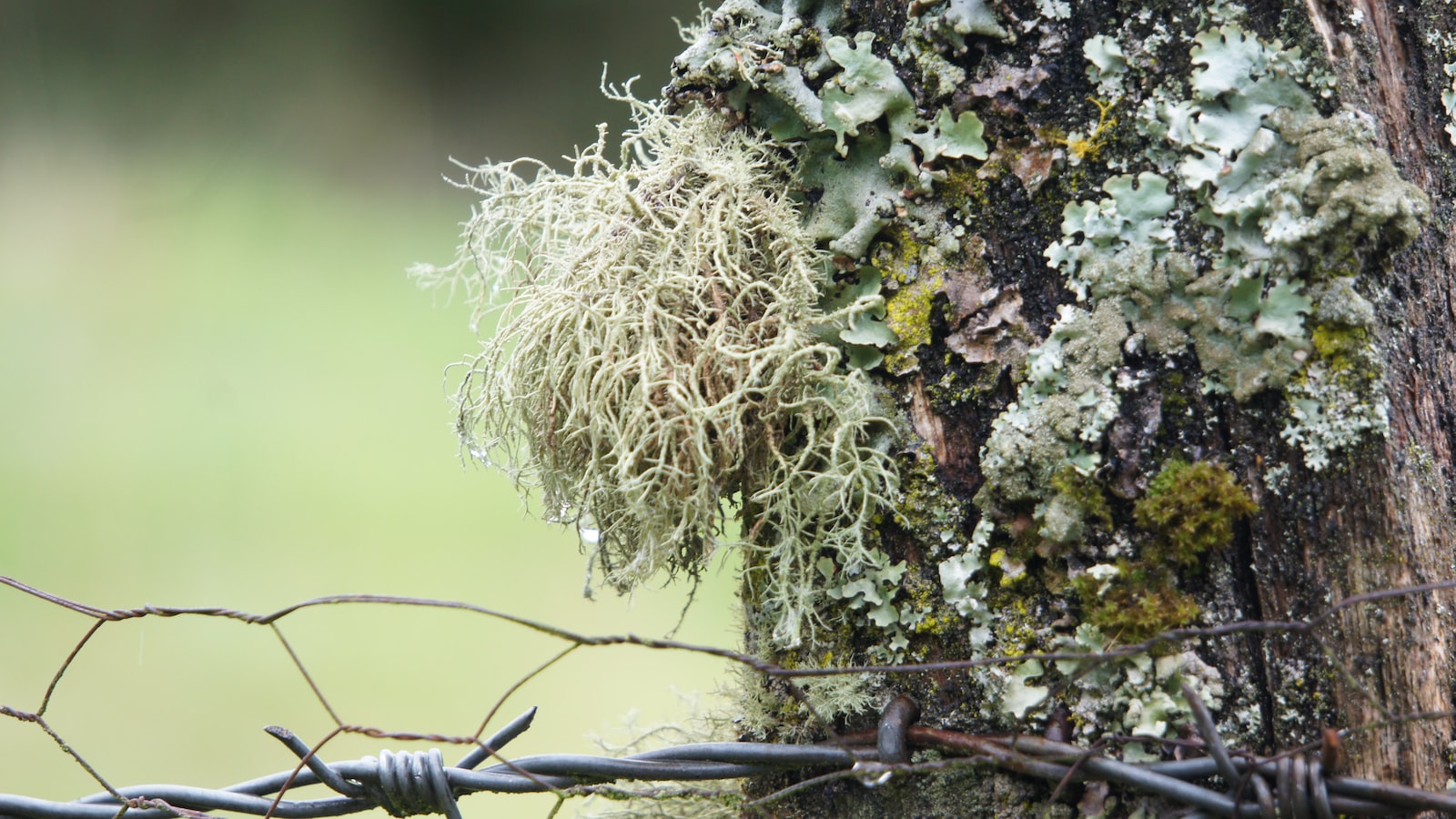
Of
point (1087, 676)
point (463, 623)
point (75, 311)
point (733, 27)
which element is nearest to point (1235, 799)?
point (1087, 676)

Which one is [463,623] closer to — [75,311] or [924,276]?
[75,311]

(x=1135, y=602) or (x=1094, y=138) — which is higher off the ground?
(x=1094, y=138)

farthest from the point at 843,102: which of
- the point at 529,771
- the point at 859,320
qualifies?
the point at 529,771

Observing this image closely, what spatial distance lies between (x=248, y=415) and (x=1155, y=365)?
7.82 ft

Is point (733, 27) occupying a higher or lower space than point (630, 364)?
higher

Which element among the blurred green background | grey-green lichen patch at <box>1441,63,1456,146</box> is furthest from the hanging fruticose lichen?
the blurred green background

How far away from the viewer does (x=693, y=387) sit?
21.8 inches

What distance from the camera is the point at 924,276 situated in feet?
Answer: 1.87

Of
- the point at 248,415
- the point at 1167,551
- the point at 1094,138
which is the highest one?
the point at 248,415

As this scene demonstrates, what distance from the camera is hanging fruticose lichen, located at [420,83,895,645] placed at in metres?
Answer: 0.56

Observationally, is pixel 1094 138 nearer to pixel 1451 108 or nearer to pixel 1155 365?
pixel 1155 365

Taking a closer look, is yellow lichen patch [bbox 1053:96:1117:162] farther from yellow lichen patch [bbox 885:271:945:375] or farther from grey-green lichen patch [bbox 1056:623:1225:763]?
grey-green lichen patch [bbox 1056:623:1225:763]

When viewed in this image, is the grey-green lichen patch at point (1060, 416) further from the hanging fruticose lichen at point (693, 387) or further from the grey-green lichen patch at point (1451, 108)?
the grey-green lichen patch at point (1451, 108)

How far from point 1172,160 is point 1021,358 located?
0.46 feet
